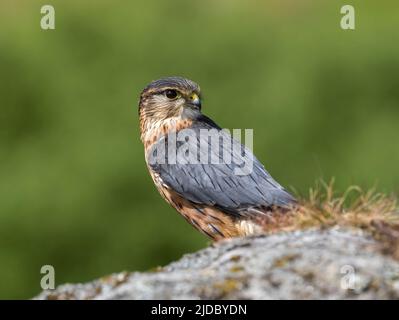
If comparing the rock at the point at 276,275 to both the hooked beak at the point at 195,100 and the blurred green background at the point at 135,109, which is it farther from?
the blurred green background at the point at 135,109

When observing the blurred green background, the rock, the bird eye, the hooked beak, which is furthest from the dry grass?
the blurred green background

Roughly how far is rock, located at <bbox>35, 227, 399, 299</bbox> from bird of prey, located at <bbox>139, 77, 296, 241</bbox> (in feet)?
5.47

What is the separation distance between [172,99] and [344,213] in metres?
3.33

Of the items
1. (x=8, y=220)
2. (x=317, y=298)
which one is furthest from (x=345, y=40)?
(x=317, y=298)

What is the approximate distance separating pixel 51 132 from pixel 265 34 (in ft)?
11.5

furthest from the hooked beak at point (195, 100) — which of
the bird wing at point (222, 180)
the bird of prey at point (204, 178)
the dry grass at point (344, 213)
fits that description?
the dry grass at point (344, 213)

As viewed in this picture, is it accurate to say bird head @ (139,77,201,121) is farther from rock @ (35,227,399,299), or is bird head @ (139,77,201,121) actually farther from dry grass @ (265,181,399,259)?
rock @ (35,227,399,299)

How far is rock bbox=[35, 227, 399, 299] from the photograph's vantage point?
5258 millimetres

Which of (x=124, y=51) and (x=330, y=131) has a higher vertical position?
(x=124, y=51)

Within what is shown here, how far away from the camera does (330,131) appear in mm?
15633

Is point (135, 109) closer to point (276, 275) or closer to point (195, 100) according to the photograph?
point (195, 100)

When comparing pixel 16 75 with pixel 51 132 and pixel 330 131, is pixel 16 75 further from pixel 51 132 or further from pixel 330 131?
pixel 330 131

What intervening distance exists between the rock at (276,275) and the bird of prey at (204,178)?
1.67 m

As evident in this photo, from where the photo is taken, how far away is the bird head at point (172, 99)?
9.04 meters
